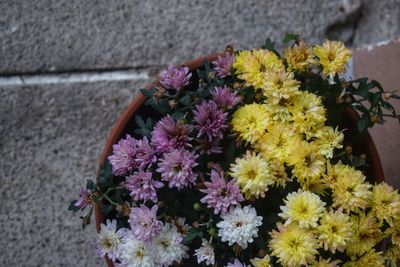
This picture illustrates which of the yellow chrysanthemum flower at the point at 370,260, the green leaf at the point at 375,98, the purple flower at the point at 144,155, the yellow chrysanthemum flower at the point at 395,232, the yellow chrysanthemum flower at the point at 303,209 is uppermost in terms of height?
the green leaf at the point at 375,98

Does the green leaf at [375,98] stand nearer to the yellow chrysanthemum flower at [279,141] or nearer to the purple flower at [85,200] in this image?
the yellow chrysanthemum flower at [279,141]

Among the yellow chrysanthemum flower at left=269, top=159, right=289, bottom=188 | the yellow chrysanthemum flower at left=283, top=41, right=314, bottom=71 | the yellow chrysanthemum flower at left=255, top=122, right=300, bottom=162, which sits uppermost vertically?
the yellow chrysanthemum flower at left=283, top=41, right=314, bottom=71

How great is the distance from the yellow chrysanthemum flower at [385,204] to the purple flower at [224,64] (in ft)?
1.06

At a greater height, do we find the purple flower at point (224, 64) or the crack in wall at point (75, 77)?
A: the purple flower at point (224, 64)

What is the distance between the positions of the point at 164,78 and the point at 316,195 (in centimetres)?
32

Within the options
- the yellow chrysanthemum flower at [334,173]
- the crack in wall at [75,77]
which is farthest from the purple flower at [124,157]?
the crack in wall at [75,77]

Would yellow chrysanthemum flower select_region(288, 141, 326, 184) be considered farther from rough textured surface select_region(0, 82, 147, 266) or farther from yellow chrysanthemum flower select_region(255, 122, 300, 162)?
rough textured surface select_region(0, 82, 147, 266)

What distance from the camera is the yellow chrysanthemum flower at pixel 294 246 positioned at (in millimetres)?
898

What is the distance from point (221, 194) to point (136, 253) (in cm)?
18

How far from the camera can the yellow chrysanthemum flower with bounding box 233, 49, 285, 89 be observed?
992 millimetres

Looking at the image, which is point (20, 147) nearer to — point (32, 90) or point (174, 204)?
point (32, 90)

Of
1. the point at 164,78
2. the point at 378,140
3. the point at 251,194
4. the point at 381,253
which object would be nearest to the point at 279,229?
the point at 251,194

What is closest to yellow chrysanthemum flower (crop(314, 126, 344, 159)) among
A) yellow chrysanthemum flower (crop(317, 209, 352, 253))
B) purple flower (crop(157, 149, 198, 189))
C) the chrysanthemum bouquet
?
the chrysanthemum bouquet

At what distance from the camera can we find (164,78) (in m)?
1.01
